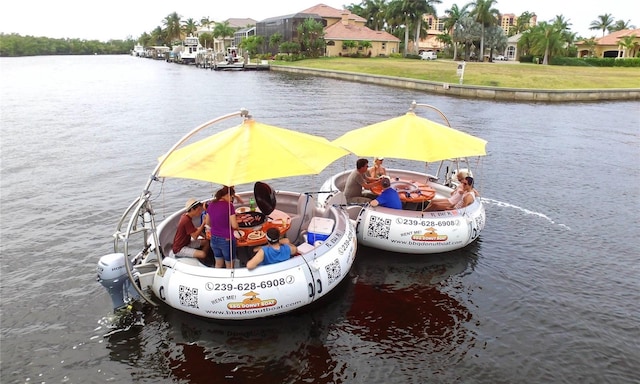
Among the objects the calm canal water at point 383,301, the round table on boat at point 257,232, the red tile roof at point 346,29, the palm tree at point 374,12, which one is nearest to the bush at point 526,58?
the red tile roof at point 346,29

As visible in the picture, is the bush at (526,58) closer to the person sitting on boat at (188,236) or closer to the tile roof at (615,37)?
the tile roof at (615,37)

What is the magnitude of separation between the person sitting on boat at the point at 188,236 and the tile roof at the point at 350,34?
90045 millimetres

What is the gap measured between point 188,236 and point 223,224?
4.32 ft

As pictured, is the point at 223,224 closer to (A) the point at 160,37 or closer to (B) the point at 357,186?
(B) the point at 357,186

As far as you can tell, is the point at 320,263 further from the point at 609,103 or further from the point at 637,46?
the point at 637,46

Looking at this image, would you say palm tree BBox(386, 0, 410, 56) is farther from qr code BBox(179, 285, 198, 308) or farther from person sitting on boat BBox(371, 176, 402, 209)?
qr code BBox(179, 285, 198, 308)

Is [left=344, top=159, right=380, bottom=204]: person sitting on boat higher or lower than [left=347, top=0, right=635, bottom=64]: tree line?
lower

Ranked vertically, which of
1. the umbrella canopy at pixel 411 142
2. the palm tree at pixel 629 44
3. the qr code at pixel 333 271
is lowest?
the qr code at pixel 333 271

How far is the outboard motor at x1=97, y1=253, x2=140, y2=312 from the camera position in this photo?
9383 mm

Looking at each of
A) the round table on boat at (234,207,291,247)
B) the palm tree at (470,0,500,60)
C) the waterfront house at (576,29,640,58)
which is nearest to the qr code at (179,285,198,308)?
the round table on boat at (234,207,291,247)

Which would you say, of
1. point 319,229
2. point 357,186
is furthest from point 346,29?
point 319,229

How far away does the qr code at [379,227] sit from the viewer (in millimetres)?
12719

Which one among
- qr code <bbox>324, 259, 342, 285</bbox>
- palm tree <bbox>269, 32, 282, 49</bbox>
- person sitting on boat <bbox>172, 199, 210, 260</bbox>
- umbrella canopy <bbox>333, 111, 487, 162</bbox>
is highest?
palm tree <bbox>269, 32, 282, 49</bbox>

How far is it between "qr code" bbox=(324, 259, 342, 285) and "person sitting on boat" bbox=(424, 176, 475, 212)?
14.9ft
